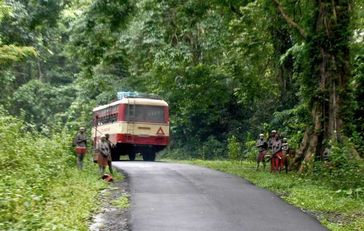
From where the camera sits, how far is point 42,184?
1315cm

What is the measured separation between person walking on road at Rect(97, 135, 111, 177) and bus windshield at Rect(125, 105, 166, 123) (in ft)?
36.9

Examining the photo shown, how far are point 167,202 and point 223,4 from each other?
12.6 meters

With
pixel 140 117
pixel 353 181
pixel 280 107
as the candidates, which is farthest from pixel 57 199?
pixel 280 107

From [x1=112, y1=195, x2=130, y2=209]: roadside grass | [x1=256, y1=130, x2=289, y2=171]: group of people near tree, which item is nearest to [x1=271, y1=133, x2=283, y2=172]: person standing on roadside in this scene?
[x1=256, y1=130, x2=289, y2=171]: group of people near tree

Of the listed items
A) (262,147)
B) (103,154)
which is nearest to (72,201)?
(103,154)

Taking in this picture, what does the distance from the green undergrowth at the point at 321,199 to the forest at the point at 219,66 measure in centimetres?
61

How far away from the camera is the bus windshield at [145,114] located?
A: 29.9 metres

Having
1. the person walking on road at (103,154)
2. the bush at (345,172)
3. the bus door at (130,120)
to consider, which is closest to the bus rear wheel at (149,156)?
the bus door at (130,120)

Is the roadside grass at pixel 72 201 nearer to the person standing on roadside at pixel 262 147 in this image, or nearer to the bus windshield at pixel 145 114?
the person standing on roadside at pixel 262 147

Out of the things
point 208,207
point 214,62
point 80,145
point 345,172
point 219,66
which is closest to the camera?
point 208,207

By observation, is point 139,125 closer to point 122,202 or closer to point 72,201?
point 122,202

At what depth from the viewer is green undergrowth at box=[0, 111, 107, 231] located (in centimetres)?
919

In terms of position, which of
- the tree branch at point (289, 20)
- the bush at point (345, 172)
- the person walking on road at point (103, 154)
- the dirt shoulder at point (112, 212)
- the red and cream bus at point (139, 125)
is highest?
the tree branch at point (289, 20)

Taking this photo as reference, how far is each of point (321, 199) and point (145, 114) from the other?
17.4m
